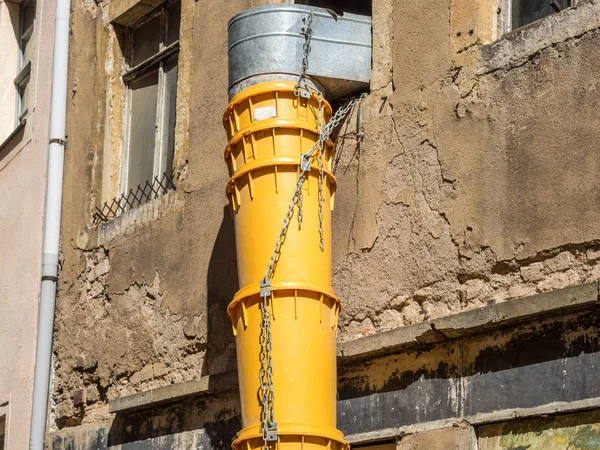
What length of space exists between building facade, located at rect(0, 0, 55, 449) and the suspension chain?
349cm

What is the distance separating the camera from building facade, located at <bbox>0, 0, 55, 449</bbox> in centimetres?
977

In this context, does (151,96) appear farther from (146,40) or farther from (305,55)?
(305,55)

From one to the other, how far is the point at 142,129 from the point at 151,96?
0.24 m

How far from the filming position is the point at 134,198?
942cm

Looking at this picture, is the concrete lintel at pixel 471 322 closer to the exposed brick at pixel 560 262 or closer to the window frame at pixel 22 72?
the exposed brick at pixel 560 262

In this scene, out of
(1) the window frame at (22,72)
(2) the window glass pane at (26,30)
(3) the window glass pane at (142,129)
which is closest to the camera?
(3) the window glass pane at (142,129)

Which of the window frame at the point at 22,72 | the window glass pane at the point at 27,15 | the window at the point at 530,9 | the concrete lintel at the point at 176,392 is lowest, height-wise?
the concrete lintel at the point at 176,392

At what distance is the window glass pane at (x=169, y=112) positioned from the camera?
30.0ft

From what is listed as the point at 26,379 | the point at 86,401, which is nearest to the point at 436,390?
the point at 86,401

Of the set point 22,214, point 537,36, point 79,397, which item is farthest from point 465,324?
point 22,214

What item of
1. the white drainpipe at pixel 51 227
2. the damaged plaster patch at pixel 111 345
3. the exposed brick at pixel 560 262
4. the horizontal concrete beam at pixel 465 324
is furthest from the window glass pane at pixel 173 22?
the exposed brick at pixel 560 262

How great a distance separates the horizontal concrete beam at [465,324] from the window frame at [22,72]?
4373 mm

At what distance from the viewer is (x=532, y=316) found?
5941 millimetres

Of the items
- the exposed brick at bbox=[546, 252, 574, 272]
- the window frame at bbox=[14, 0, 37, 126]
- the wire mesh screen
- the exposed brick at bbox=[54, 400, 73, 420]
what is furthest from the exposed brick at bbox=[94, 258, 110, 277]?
the exposed brick at bbox=[546, 252, 574, 272]
